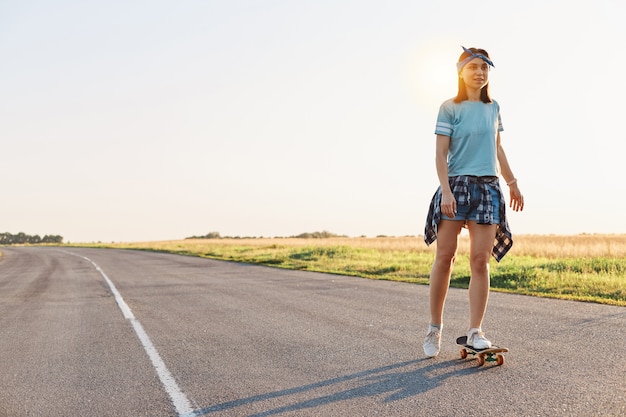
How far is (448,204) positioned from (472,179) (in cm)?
32

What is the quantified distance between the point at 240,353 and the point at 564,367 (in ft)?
9.14

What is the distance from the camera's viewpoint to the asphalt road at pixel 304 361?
13.2ft

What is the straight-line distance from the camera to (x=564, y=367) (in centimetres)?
478

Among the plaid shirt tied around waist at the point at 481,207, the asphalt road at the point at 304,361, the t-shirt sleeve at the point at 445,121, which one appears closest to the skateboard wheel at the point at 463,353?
the asphalt road at the point at 304,361

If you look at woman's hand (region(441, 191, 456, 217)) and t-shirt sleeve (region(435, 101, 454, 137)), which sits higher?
t-shirt sleeve (region(435, 101, 454, 137))

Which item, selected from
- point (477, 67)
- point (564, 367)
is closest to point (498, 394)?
point (564, 367)

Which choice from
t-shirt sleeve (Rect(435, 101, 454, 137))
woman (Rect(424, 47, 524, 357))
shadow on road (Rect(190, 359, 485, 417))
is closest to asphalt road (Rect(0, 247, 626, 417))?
shadow on road (Rect(190, 359, 485, 417))

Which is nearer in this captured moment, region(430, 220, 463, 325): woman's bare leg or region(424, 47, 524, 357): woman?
region(424, 47, 524, 357): woman

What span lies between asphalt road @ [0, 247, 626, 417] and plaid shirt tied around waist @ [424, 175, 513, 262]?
0.97 meters

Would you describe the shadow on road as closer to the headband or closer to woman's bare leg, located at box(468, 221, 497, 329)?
woman's bare leg, located at box(468, 221, 497, 329)

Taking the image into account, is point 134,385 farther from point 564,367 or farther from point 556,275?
point 556,275

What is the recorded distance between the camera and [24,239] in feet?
339

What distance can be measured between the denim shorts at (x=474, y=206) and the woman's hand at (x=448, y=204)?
0.09 meters

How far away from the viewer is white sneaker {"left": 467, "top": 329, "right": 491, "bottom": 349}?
4871 mm
